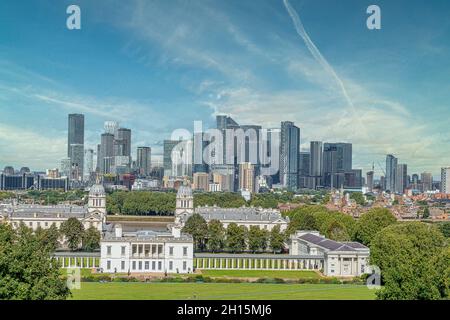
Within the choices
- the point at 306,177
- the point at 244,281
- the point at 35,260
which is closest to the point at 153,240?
the point at 244,281

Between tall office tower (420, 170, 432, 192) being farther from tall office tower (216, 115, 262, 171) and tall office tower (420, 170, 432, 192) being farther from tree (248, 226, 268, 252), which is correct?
tree (248, 226, 268, 252)

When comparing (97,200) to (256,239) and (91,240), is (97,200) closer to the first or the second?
(91,240)

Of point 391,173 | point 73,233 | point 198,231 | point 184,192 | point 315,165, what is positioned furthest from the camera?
point 315,165

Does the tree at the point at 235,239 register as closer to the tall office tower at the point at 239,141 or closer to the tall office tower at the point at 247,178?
the tall office tower at the point at 239,141

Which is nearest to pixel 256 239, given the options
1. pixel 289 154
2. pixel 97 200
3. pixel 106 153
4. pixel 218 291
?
pixel 218 291

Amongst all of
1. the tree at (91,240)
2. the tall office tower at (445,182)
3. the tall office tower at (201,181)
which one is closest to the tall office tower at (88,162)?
the tall office tower at (201,181)

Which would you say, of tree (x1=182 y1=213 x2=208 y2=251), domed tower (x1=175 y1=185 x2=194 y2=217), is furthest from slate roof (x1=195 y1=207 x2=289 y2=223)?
tree (x1=182 y1=213 x2=208 y2=251)
